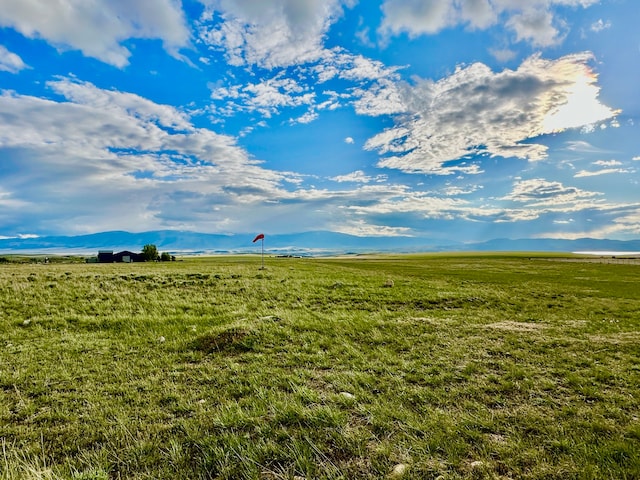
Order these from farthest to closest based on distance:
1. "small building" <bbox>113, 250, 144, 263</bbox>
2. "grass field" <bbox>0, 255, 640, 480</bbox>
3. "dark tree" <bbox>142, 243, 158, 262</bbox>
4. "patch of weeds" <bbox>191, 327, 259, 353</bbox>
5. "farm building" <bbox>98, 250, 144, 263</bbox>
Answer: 1. "small building" <bbox>113, 250, 144, 263</bbox>
2. "dark tree" <bbox>142, 243, 158, 262</bbox>
3. "farm building" <bbox>98, 250, 144, 263</bbox>
4. "patch of weeds" <bbox>191, 327, 259, 353</bbox>
5. "grass field" <bbox>0, 255, 640, 480</bbox>

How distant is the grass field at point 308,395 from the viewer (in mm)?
5105

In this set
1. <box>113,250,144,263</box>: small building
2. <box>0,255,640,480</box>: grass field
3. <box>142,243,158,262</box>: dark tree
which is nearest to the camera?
<box>0,255,640,480</box>: grass field

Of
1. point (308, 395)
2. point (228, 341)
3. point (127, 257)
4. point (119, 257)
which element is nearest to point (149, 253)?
point (127, 257)

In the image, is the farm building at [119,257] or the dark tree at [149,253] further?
the dark tree at [149,253]

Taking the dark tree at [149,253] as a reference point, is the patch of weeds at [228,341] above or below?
below

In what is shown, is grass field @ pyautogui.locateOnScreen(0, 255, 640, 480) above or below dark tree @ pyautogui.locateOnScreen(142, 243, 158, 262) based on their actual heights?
below

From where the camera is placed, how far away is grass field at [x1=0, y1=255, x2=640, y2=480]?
5105 millimetres

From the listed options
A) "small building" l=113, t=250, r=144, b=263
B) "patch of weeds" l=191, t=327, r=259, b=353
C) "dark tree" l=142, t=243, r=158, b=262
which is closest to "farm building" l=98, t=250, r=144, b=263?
"small building" l=113, t=250, r=144, b=263

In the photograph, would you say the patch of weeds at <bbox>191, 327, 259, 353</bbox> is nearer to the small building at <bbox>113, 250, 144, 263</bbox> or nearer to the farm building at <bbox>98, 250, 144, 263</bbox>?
the farm building at <bbox>98, 250, 144, 263</bbox>

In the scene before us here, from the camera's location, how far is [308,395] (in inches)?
288

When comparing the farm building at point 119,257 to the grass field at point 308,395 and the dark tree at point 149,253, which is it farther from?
the grass field at point 308,395

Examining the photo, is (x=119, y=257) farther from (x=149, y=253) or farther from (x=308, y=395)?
(x=308, y=395)

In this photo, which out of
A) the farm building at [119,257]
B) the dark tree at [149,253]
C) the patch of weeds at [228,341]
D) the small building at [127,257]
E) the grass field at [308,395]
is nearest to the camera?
the grass field at [308,395]

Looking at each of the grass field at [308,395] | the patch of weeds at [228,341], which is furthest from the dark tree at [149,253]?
the patch of weeds at [228,341]
